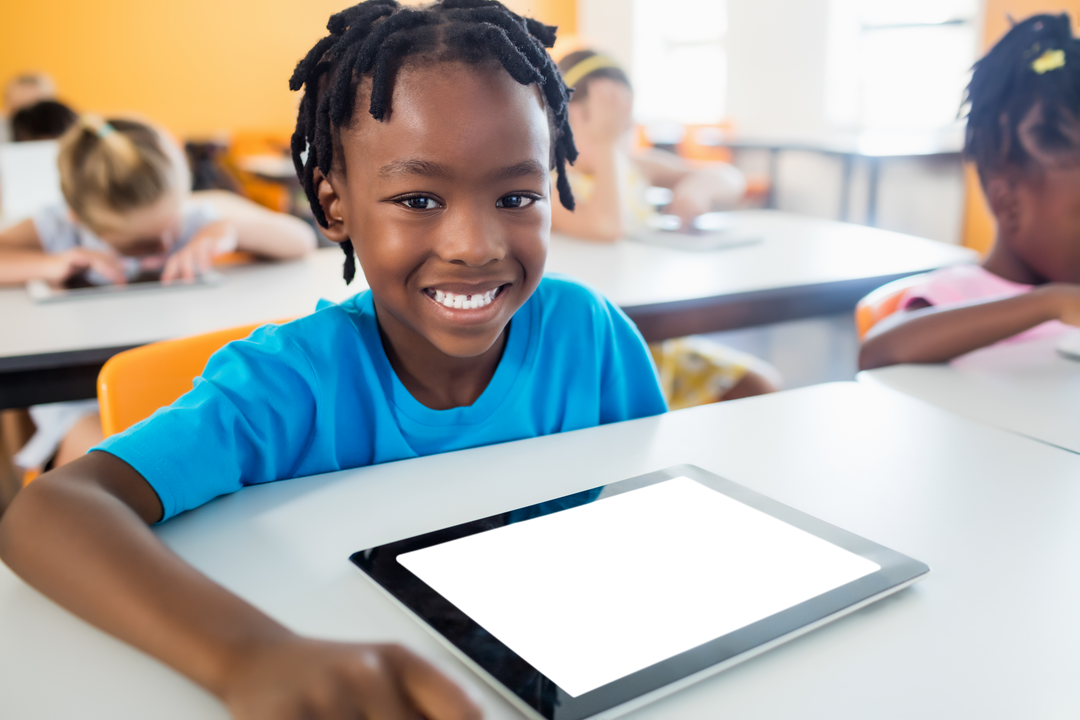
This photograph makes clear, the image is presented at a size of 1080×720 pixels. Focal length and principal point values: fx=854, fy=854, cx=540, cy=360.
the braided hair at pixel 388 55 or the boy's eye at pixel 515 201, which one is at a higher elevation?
the braided hair at pixel 388 55

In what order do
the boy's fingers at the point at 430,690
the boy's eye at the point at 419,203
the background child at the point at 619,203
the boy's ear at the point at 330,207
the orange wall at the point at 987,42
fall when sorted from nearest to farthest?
the boy's fingers at the point at 430,690 < the boy's eye at the point at 419,203 < the boy's ear at the point at 330,207 < the background child at the point at 619,203 < the orange wall at the point at 987,42

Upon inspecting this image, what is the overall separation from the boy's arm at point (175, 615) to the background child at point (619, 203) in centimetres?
138

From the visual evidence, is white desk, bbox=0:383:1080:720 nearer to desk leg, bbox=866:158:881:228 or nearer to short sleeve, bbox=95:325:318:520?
short sleeve, bbox=95:325:318:520

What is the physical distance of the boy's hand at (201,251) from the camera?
170 cm

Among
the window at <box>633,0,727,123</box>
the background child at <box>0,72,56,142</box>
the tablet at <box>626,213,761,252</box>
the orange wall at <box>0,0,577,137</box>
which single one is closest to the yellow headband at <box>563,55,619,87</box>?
the tablet at <box>626,213,761,252</box>

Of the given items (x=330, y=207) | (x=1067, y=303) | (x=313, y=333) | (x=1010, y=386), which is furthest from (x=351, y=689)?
(x=1067, y=303)

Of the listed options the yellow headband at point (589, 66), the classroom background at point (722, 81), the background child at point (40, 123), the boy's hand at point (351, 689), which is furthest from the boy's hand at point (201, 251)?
the classroom background at point (722, 81)

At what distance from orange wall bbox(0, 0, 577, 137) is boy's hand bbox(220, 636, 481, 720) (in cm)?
602

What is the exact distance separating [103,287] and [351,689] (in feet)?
4.72

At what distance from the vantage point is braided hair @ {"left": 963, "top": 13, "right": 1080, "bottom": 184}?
124 centimetres

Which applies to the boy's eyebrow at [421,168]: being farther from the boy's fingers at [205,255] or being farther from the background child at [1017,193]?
the boy's fingers at [205,255]

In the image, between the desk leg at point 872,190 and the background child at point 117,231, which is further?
the desk leg at point 872,190

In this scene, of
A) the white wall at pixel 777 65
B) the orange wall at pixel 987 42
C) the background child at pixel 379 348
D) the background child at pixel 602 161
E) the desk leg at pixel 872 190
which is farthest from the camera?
the white wall at pixel 777 65

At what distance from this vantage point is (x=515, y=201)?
2.65 feet
